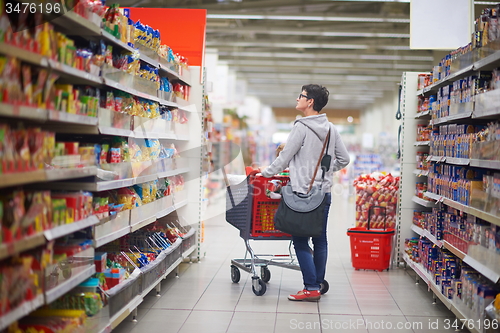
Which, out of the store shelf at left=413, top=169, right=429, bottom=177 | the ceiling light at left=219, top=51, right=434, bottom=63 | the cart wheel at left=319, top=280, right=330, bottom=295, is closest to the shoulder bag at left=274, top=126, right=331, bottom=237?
the cart wheel at left=319, top=280, right=330, bottom=295

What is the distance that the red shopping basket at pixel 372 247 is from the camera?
5.92 metres

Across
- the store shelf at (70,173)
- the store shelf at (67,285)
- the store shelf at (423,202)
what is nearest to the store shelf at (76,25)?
the store shelf at (70,173)

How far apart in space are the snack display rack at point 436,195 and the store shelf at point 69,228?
89.4 inches

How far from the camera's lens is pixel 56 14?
2.81m

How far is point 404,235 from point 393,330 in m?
2.37

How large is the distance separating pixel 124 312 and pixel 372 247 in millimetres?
3127

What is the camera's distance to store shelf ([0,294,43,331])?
2232mm

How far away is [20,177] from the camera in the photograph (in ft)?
7.80

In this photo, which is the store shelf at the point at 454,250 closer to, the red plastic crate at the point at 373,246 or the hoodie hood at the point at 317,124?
the hoodie hood at the point at 317,124

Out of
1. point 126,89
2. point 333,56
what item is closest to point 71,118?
point 126,89

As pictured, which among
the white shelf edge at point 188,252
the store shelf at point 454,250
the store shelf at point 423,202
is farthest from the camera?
the white shelf edge at point 188,252

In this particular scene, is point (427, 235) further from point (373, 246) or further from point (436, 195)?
point (373, 246)

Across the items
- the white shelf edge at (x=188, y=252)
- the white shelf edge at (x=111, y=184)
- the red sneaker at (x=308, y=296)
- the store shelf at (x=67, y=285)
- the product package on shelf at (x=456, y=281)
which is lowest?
the red sneaker at (x=308, y=296)

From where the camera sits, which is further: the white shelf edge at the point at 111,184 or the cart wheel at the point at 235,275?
the cart wheel at the point at 235,275
